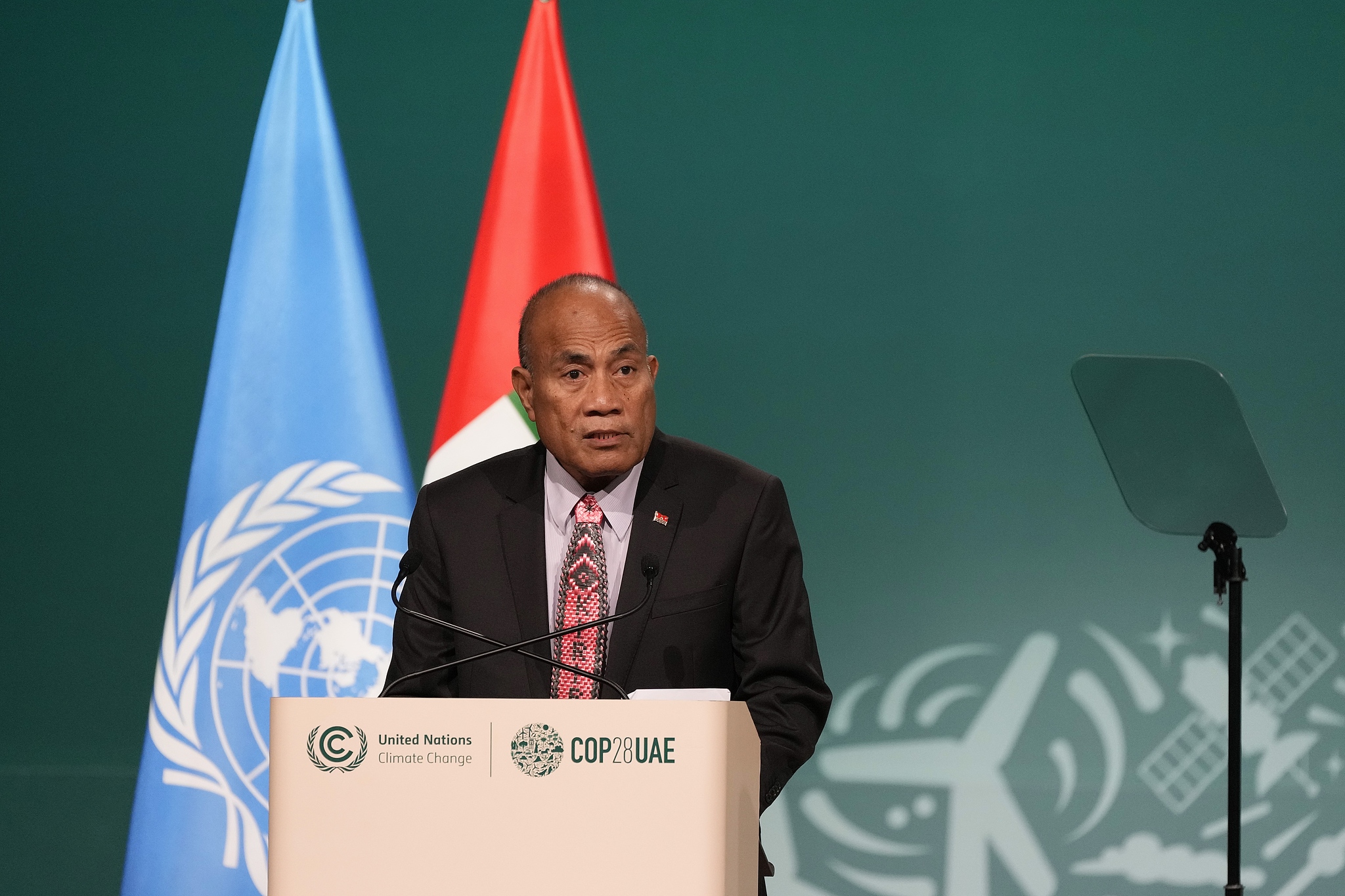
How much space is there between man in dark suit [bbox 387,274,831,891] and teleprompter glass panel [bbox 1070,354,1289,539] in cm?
111

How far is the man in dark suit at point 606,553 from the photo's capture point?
6.47 ft

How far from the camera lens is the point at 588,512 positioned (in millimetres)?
2088

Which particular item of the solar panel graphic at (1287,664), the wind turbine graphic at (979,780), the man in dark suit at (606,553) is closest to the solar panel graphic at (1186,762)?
the solar panel graphic at (1287,664)

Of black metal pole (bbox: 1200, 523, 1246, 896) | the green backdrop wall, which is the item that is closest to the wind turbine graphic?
the green backdrop wall

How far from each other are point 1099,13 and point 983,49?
0.32 meters

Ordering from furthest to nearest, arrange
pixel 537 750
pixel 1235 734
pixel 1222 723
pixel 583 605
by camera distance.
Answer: pixel 1222 723 → pixel 1235 734 → pixel 583 605 → pixel 537 750

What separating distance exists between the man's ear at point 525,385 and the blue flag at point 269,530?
1.36 meters

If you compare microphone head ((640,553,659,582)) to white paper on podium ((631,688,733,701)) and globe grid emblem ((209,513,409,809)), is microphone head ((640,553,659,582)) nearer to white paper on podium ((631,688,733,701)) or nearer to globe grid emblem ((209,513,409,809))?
white paper on podium ((631,688,733,701))

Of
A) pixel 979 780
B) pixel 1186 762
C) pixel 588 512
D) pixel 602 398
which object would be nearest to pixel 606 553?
→ pixel 588 512

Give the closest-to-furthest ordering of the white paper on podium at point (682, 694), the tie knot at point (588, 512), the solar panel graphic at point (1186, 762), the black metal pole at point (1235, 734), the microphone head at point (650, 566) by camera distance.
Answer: the white paper on podium at point (682, 694) < the microphone head at point (650, 566) < the tie knot at point (588, 512) < the black metal pole at point (1235, 734) < the solar panel graphic at point (1186, 762)

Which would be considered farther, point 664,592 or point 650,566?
point 664,592

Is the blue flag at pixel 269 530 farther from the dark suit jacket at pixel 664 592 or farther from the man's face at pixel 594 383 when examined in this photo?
the man's face at pixel 594 383

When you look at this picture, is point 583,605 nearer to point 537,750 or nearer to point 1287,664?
point 537,750

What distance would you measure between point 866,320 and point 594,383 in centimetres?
169
